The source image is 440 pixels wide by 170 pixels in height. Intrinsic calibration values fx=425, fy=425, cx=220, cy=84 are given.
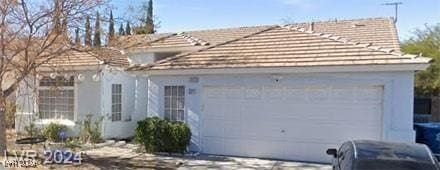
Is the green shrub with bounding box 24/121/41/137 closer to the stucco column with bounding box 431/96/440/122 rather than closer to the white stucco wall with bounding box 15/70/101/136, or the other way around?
the white stucco wall with bounding box 15/70/101/136

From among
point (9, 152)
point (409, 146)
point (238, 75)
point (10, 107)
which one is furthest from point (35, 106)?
point (409, 146)

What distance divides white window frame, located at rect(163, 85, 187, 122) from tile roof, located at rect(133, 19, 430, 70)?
0.77 m

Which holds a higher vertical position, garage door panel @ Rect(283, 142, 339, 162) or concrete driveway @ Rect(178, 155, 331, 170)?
garage door panel @ Rect(283, 142, 339, 162)

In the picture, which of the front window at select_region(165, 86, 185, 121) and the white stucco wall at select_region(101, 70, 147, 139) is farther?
the white stucco wall at select_region(101, 70, 147, 139)

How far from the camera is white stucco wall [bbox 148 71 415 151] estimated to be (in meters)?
11.2

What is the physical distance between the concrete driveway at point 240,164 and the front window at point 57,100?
24.5ft

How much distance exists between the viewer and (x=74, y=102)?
57.1ft

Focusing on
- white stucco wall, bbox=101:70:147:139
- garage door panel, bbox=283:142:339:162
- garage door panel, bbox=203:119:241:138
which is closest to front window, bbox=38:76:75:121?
white stucco wall, bbox=101:70:147:139

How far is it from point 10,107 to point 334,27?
14.6 m

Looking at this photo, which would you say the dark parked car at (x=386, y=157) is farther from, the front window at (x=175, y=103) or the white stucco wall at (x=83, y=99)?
the white stucco wall at (x=83, y=99)

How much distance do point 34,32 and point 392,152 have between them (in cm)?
979

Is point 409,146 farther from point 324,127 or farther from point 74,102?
point 74,102

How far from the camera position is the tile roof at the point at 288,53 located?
11.7 meters

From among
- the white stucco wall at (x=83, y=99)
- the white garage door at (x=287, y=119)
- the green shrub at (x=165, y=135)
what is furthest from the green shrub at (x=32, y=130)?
the white garage door at (x=287, y=119)
